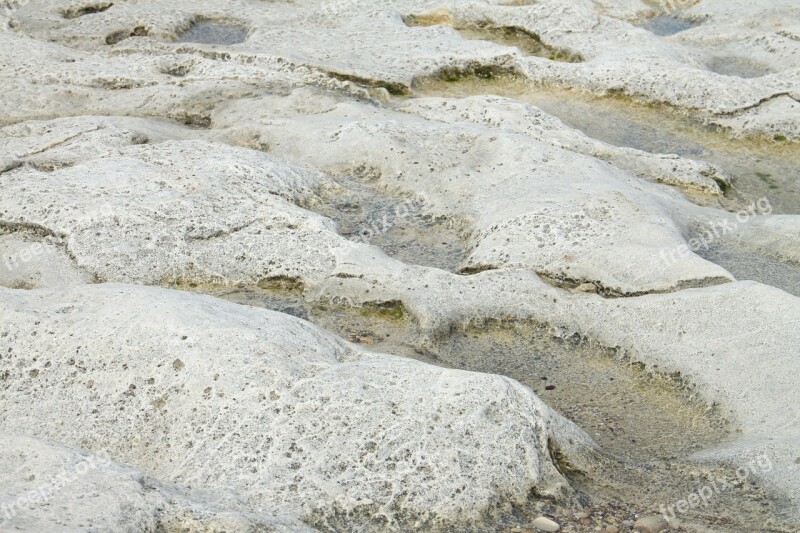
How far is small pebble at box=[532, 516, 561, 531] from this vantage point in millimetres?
5461

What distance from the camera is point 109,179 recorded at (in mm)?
9422

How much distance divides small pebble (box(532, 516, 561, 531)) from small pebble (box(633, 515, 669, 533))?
1.50 ft

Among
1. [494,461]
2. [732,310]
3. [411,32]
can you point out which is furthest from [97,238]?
[411,32]

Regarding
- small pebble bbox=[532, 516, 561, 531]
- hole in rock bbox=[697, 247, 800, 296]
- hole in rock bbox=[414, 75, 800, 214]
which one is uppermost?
small pebble bbox=[532, 516, 561, 531]

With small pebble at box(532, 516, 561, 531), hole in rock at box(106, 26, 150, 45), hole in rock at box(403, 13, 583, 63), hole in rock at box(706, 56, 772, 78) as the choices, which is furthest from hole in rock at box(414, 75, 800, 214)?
small pebble at box(532, 516, 561, 531)

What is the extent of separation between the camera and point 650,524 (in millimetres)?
5535

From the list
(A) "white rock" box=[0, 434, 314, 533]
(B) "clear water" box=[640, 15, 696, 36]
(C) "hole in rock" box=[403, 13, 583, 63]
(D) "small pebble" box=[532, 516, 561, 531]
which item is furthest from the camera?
(B) "clear water" box=[640, 15, 696, 36]

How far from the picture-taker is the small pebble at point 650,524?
549 cm

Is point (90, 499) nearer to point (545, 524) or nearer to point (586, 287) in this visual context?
point (545, 524)

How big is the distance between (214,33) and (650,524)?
496 inches

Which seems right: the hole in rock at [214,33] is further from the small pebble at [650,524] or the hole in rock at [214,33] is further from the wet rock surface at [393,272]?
the small pebble at [650,524]

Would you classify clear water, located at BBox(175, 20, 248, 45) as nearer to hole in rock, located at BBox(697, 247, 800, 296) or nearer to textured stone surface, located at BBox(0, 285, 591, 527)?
hole in rock, located at BBox(697, 247, 800, 296)

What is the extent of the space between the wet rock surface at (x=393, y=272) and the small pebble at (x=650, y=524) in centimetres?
3

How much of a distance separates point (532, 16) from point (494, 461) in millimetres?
12047
